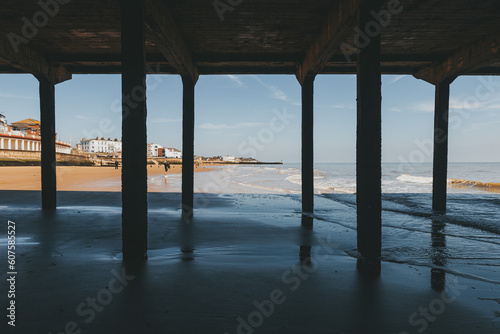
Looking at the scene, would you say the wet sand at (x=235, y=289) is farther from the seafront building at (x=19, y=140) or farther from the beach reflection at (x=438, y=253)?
the seafront building at (x=19, y=140)

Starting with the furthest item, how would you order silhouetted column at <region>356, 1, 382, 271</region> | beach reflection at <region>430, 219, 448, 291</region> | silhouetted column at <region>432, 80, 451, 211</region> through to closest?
1. silhouetted column at <region>432, 80, 451, 211</region>
2. silhouetted column at <region>356, 1, 382, 271</region>
3. beach reflection at <region>430, 219, 448, 291</region>

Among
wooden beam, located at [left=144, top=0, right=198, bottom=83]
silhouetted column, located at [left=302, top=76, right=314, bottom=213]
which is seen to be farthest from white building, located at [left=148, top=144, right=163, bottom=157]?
silhouetted column, located at [left=302, top=76, right=314, bottom=213]

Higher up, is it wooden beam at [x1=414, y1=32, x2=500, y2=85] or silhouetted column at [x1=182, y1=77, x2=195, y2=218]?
wooden beam at [x1=414, y1=32, x2=500, y2=85]

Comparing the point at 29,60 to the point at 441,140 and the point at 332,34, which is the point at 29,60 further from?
the point at 441,140

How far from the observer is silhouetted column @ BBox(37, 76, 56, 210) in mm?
9393

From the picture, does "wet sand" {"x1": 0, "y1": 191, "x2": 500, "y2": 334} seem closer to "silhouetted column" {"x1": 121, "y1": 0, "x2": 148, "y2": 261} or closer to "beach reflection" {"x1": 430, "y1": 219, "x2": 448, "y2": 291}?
"beach reflection" {"x1": 430, "y1": 219, "x2": 448, "y2": 291}

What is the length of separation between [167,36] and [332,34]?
12.4ft

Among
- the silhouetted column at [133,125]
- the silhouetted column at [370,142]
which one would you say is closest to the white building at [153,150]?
the silhouetted column at [133,125]

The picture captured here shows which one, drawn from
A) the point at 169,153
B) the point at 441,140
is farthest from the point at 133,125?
the point at 169,153

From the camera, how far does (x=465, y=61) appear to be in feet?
27.6

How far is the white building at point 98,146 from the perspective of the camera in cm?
15550

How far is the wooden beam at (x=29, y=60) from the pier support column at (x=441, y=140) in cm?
1388

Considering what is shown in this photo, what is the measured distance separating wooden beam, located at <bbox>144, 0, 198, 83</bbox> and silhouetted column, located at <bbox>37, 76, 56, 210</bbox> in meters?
4.89

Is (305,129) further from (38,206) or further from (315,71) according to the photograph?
(38,206)
